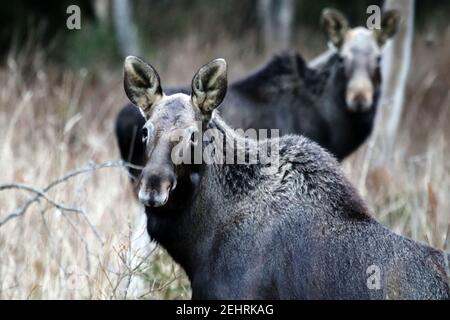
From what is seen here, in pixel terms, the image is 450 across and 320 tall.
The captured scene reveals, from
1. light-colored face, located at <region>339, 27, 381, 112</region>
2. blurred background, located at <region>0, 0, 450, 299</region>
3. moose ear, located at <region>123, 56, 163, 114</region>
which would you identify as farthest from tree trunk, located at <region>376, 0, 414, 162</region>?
moose ear, located at <region>123, 56, 163, 114</region>

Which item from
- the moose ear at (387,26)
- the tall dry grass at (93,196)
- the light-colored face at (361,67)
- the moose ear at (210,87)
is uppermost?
the moose ear at (387,26)

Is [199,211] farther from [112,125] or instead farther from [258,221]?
[112,125]

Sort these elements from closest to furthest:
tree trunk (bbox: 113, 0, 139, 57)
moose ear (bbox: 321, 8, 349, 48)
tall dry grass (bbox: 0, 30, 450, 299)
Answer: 1. tall dry grass (bbox: 0, 30, 450, 299)
2. moose ear (bbox: 321, 8, 349, 48)
3. tree trunk (bbox: 113, 0, 139, 57)

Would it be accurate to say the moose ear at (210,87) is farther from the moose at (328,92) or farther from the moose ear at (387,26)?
the moose ear at (387,26)

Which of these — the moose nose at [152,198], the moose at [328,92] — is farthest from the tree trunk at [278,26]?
the moose nose at [152,198]

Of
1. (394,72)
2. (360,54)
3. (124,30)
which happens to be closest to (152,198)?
(360,54)

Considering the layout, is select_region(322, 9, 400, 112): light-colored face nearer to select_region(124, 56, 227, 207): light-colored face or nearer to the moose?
the moose

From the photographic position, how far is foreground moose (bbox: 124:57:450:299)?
618cm

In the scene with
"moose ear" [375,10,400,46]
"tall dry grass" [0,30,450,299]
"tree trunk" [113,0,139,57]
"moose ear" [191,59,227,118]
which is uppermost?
"tree trunk" [113,0,139,57]

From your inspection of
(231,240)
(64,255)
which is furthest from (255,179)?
(64,255)

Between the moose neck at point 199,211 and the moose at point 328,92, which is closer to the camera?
the moose neck at point 199,211

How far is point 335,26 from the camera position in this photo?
1197 centimetres

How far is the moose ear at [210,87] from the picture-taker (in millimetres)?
6707
